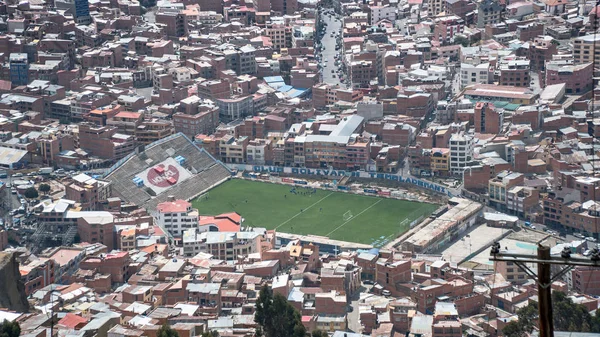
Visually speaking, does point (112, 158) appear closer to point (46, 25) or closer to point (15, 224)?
point (15, 224)

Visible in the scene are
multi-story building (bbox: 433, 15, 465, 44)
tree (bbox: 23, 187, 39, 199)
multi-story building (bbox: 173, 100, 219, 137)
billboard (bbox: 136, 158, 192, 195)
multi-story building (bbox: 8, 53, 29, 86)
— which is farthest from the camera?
multi-story building (bbox: 433, 15, 465, 44)

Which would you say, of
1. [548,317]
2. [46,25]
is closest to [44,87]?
[46,25]

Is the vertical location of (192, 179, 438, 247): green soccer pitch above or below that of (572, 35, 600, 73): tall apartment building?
below

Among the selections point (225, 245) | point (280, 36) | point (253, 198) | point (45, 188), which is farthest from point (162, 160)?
point (280, 36)

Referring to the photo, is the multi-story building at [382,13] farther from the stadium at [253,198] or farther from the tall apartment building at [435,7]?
the stadium at [253,198]

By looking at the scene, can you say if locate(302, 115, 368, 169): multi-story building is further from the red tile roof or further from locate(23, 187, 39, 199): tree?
the red tile roof

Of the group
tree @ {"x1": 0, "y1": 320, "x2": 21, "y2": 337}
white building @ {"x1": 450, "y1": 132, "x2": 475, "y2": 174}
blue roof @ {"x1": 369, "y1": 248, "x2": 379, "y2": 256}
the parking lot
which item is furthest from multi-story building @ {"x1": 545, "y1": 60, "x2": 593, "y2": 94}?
tree @ {"x1": 0, "y1": 320, "x2": 21, "y2": 337}

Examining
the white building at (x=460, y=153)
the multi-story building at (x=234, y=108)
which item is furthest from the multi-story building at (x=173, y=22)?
the white building at (x=460, y=153)

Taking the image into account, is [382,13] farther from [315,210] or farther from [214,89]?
[315,210]
